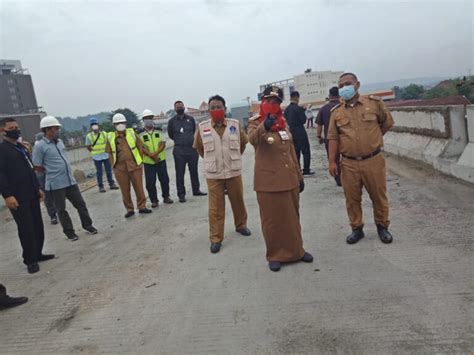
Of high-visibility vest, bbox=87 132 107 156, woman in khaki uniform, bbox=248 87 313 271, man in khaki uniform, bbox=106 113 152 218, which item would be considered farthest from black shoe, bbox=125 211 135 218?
woman in khaki uniform, bbox=248 87 313 271

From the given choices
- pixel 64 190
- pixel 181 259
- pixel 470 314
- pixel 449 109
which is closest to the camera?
pixel 470 314

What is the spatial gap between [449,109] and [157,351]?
6.52m

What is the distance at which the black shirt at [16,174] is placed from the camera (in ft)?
15.2

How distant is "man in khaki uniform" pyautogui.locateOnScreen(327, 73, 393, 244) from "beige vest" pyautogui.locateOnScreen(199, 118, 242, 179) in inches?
48.0

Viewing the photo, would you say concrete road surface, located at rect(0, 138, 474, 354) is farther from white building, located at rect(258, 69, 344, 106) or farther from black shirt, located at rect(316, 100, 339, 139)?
white building, located at rect(258, 69, 344, 106)

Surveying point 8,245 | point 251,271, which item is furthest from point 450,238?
point 8,245

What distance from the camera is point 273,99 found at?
12.6ft

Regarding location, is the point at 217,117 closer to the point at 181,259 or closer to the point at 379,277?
the point at 181,259

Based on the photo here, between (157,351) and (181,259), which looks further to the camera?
(181,259)

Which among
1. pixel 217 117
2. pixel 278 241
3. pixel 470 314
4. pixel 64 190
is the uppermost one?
pixel 217 117

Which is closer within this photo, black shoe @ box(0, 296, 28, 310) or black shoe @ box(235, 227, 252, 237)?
black shoe @ box(0, 296, 28, 310)

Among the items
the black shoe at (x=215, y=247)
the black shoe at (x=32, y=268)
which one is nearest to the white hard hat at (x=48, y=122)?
the black shoe at (x=32, y=268)

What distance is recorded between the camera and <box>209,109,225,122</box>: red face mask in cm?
479

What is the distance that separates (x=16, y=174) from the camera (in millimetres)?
4777
